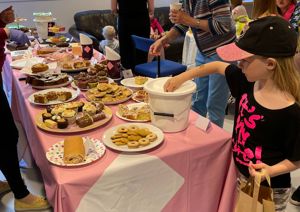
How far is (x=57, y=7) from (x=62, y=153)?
13.0 ft

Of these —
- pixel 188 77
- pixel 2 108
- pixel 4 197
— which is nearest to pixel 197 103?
pixel 188 77

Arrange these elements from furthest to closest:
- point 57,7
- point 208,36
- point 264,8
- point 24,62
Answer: point 57,7, point 24,62, point 208,36, point 264,8

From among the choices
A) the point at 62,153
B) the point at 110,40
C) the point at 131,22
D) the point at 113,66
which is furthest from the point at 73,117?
the point at 110,40

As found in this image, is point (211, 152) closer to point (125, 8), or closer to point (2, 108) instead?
point (2, 108)

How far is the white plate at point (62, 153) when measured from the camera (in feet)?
3.59

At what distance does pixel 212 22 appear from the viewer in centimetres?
181

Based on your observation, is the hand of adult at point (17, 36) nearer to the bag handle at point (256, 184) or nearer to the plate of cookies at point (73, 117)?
the plate of cookies at point (73, 117)

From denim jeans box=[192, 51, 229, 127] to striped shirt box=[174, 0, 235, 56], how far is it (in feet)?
0.25

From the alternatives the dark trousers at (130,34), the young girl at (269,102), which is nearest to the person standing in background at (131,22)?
the dark trousers at (130,34)

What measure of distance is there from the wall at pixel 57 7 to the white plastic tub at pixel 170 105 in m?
3.72

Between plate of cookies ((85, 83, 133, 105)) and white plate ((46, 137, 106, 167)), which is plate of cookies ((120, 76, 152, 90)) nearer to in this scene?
plate of cookies ((85, 83, 133, 105))

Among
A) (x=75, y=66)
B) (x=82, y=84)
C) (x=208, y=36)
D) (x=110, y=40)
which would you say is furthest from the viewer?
(x=110, y=40)

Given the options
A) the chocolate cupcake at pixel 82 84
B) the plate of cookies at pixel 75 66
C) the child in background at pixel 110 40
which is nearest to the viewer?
the chocolate cupcake at pixel 82 84

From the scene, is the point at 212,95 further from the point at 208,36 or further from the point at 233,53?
the point at 233,53
